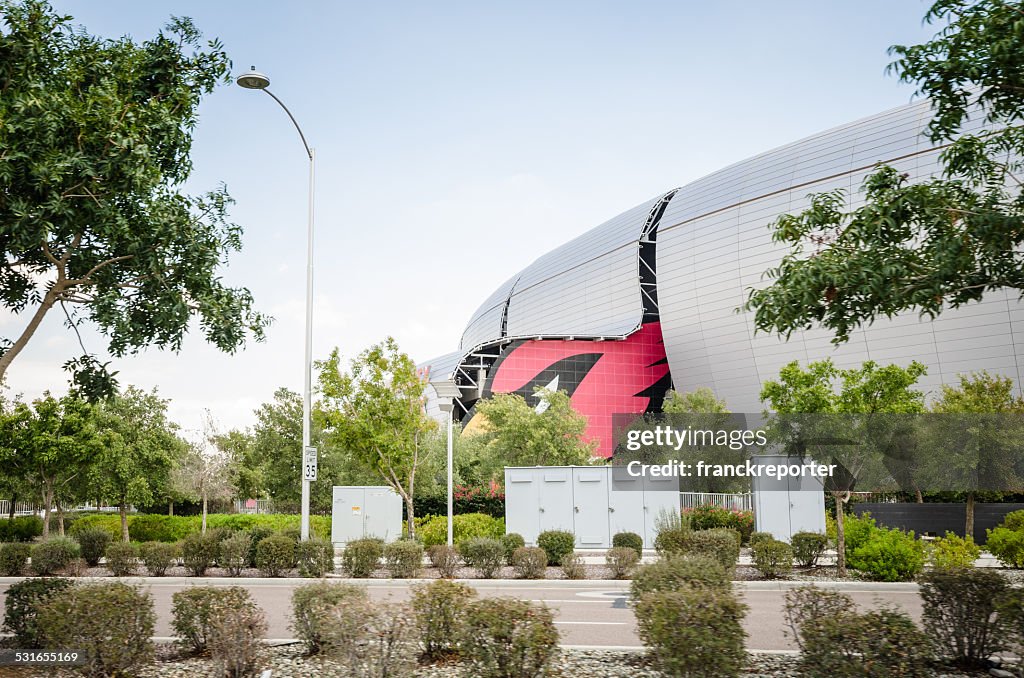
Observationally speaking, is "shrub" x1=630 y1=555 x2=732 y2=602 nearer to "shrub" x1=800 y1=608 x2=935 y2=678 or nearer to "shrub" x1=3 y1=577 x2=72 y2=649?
"shrub" x1=800 y1=608 x2=935 y2=678

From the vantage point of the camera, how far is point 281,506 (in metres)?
44.8

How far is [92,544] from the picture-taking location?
20812mm

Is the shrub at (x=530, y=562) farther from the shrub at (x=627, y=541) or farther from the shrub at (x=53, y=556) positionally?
the shrub at (x=53, y=556)

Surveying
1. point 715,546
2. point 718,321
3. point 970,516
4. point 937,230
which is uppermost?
point 718,321

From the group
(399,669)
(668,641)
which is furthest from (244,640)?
(668,641)

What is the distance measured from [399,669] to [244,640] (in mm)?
1647

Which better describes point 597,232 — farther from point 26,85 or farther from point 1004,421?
point 26,85

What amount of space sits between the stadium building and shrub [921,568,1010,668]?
1692 inches

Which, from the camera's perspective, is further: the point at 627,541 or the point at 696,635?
the point at 627,541

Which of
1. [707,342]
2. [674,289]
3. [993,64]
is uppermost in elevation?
[674,289]

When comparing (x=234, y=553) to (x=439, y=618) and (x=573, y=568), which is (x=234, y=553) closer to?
(x=573, y=568)

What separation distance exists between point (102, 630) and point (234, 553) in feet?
39.0

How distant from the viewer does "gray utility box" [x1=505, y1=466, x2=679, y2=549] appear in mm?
23906

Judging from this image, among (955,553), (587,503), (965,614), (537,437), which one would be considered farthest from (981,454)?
(965,614)
